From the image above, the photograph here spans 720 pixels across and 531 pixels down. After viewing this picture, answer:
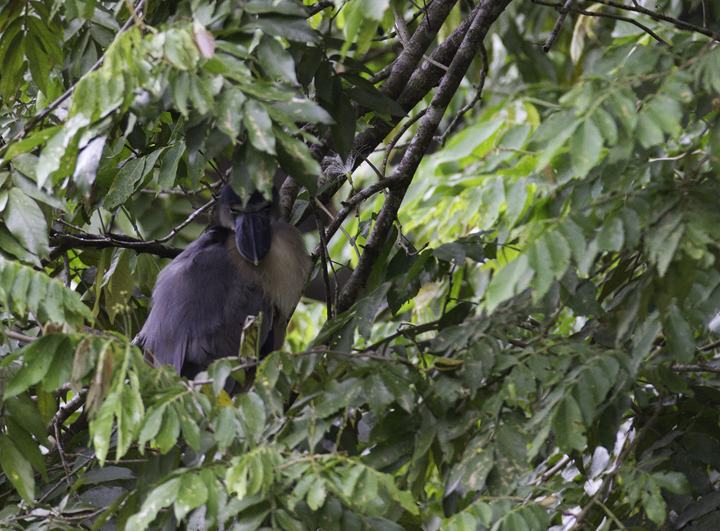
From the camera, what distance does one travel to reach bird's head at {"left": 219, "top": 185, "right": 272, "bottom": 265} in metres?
2.62

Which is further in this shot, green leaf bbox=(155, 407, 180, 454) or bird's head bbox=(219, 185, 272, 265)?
bird's head bbox=(219, 185, 272, 265)

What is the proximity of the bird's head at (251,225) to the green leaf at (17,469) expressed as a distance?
4.34 ft

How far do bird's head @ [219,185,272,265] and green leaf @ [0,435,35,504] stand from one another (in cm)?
132

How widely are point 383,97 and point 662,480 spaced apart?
1.10m

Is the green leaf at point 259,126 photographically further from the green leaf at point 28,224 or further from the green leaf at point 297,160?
the green leaf at point 28,224

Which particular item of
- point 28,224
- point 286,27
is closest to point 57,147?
point 28,224

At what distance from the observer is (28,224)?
1.37 m

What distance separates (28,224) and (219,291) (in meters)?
1.43

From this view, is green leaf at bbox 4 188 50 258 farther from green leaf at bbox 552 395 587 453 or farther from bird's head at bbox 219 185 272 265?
bird's head at bbox 219 185 272 265

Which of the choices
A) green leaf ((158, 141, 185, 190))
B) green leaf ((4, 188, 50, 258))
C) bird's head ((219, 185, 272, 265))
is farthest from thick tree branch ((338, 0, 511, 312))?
green leaf ((4, 188, 50, 258))

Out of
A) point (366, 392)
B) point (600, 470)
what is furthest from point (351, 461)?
point (600, 470)

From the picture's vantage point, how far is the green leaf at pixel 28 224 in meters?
1.36

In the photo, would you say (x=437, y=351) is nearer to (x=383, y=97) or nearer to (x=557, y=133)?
(x=557, y=133)

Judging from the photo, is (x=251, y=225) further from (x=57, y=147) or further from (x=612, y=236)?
(x=612, y=236)
